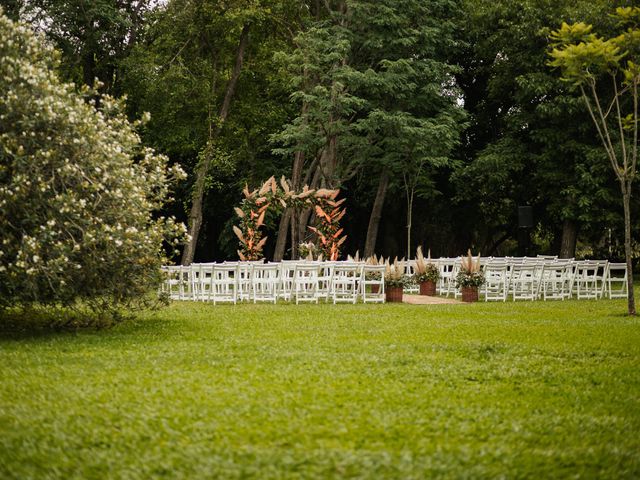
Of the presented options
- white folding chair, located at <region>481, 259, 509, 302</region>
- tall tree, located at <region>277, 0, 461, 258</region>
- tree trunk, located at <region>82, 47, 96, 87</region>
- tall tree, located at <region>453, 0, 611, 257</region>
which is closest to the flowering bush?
white folding chair, located at <region>481, 259, 509, 302</region>

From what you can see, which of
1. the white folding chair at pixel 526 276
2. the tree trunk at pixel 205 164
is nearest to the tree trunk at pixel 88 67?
the tree trunk at pixel 205 164

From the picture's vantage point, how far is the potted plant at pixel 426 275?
19.9 metres

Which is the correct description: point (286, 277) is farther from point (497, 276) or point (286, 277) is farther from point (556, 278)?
point (556, 278)

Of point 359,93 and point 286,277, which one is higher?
point 359,93

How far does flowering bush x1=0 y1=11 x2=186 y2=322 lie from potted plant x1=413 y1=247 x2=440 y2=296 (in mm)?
9654

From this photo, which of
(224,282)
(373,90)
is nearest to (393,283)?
(224,282)

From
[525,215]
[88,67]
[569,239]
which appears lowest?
[569,239]

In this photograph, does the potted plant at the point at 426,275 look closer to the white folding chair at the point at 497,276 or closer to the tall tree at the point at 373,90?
the white folding chair at the point at 497,276

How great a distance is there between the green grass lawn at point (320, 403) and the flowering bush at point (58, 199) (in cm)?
81

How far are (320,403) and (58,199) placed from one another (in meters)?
5.24

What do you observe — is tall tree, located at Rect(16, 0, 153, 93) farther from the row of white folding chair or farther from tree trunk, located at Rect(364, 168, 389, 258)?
tree trunk, located at Rect(364, 168, 389, 258)

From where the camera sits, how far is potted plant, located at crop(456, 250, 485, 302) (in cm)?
1798

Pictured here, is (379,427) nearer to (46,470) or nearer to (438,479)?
(438,479)

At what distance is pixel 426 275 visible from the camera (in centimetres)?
1997
